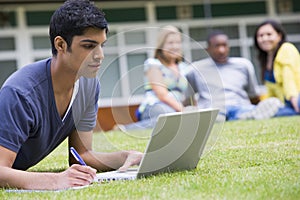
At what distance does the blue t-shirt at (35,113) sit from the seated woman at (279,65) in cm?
485

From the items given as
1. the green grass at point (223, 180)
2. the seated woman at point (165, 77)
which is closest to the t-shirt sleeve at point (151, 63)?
the seated woman at point (165, 77)

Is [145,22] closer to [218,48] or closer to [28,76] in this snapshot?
[218,48]

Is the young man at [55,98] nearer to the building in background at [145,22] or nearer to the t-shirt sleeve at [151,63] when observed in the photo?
the t-shirt sleeve at [151,63]

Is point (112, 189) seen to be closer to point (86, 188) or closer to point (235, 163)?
point (86, 188)

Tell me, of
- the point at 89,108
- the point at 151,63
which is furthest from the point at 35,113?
the point at 151,63

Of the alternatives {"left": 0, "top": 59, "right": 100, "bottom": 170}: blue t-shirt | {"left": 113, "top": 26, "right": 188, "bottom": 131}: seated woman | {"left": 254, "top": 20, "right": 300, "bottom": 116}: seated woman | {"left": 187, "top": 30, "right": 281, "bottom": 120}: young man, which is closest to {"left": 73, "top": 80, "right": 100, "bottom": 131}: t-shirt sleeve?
{"left": 0, "top": 59, "right": 100, "bottom": 170}: blue t-shirt

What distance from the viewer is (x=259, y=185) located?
2.54 metres

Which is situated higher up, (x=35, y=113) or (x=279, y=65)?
(x=35, y=113)

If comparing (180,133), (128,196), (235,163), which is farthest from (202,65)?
(128,196)

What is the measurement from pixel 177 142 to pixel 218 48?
5576 millimetres

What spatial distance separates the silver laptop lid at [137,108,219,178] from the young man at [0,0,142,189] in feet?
0.72

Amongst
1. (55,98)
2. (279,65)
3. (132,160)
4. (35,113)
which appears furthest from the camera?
(279,65)

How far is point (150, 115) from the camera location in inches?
301

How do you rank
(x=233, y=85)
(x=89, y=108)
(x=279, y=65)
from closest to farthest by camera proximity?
1. (x=89, y=108)
2. (x=279, y=65)
3. (x=233, y=85)
